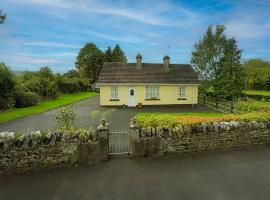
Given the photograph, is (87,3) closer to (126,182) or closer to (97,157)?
(97,157)

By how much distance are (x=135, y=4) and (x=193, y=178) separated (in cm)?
1037

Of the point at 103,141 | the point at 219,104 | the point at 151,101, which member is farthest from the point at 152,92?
the point at 103,141

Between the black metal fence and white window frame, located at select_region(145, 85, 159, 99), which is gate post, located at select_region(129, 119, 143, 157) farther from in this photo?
white window frame, located at select_region(145, 85, 159, 99)

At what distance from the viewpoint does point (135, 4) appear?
11758mm

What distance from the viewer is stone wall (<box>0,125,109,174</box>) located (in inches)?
227

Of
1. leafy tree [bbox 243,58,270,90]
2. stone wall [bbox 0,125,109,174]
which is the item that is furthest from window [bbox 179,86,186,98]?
leafy tree [bbox 243,58,270,90]

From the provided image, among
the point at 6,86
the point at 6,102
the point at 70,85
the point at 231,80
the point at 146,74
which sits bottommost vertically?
the point at 6,102

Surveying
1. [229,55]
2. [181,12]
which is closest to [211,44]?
[229,55]

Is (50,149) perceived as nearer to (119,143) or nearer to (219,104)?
(119,143)

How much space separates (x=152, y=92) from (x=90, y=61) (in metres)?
32.4

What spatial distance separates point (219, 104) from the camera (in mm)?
19969

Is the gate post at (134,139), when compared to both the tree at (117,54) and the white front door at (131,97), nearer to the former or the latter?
the white front door at (131,97)

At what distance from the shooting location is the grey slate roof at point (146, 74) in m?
21.5

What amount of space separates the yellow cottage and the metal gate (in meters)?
12.7
